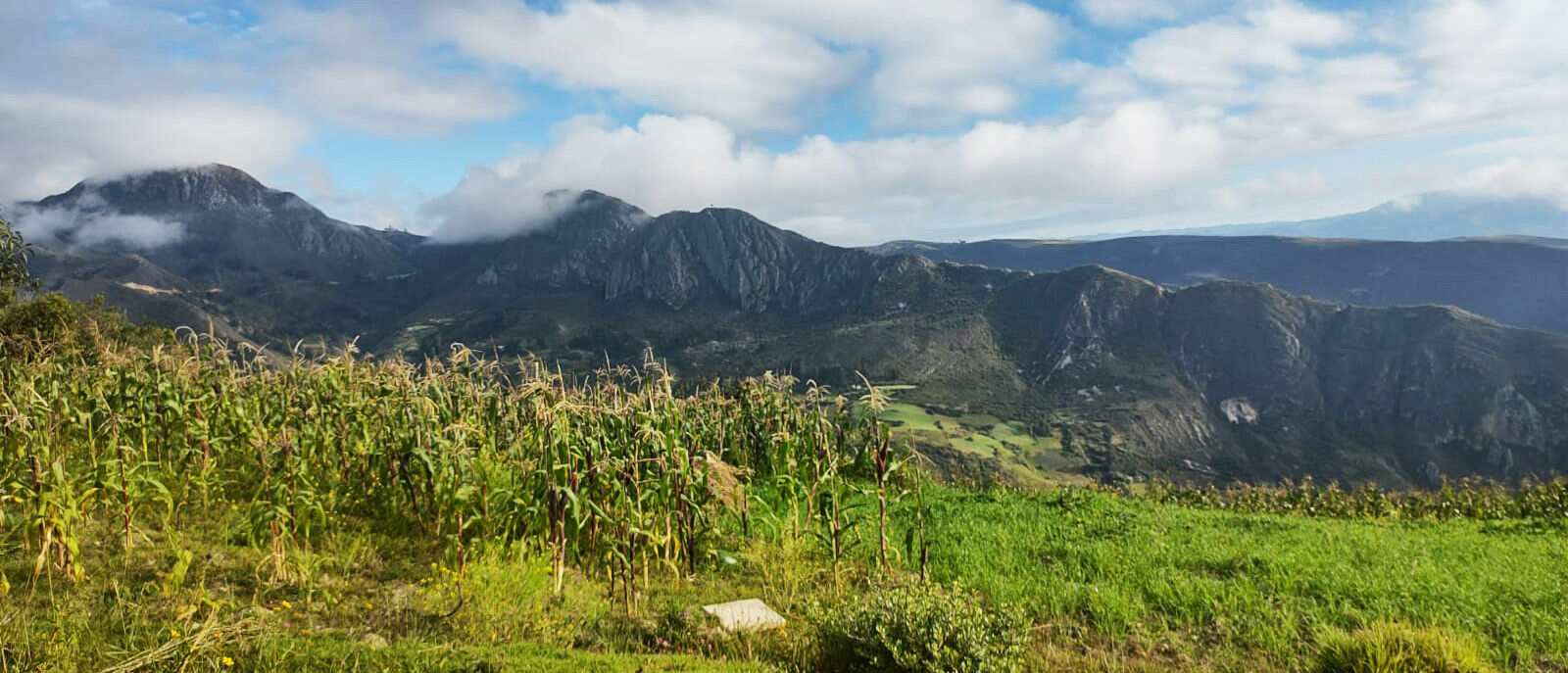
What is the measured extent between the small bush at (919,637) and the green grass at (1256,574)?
6.00 feet

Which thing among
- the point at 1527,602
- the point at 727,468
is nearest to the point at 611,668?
the point at 727,468

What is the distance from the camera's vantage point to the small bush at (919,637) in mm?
5230

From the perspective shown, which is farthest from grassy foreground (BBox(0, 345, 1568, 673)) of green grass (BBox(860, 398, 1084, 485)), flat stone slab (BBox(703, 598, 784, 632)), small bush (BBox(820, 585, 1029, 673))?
green grass (BBox(860, 398, 1084, 485))

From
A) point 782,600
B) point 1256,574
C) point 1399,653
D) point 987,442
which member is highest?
point 1399,653

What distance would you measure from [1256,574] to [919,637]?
240 inches

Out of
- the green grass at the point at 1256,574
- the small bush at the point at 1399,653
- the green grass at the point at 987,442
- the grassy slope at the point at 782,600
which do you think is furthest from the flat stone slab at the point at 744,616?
the green grass at the point at 987,442

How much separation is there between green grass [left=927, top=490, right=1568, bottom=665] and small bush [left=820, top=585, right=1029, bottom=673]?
72.0 inches

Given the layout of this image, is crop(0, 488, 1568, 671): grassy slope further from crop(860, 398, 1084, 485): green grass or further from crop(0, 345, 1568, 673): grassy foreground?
crop(860, 398, 1084, 485): green grass

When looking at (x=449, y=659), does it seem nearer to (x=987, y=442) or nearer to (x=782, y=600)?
(x=782, y=600)

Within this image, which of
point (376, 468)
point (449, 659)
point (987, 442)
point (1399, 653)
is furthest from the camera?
point (987, 442)

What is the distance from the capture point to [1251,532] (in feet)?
36.8

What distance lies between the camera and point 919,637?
5348 millimetres

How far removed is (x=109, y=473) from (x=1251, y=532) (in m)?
16.2

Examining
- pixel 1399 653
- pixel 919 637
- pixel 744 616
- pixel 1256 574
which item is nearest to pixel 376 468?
pixel 744 616
